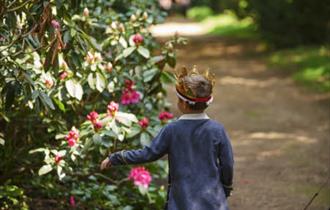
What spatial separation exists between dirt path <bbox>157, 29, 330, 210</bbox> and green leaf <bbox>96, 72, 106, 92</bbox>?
1.67m

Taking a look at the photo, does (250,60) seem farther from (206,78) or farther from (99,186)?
(206,78)

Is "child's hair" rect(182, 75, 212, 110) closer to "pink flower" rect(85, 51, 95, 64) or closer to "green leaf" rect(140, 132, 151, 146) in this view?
"green leaf" rect(140, 132, 151, 146)

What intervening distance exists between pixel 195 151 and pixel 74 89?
57.2 inches

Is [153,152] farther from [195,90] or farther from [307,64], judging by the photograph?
[307,64]

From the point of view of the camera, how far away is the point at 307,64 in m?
14.4

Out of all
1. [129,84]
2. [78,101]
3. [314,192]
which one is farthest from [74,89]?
[314,192]

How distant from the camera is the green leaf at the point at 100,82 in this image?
506 cm

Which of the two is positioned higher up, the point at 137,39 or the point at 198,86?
the point at 198,86

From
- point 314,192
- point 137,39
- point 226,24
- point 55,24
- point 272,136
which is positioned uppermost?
point 55,24

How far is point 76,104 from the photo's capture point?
544 cm

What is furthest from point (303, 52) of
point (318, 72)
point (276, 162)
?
point (276, 162)

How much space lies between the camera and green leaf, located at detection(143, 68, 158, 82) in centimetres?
569

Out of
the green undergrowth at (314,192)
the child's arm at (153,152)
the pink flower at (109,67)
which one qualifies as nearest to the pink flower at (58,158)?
the pink flower at (109,67)

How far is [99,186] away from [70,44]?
5.04 ft
